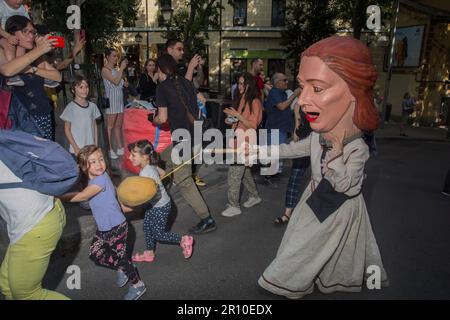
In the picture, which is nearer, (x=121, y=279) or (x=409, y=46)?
(x=121, y=279)

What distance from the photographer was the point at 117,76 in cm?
642

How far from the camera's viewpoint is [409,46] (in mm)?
14945

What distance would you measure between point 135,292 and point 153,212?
78 cm

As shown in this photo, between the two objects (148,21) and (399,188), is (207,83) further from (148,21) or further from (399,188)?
(399,188)

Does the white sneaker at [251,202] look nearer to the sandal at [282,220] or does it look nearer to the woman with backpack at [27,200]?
the sandal at [282,220]

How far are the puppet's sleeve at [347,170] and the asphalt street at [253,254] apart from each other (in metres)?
0.95

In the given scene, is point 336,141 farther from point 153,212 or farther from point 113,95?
point 113,95

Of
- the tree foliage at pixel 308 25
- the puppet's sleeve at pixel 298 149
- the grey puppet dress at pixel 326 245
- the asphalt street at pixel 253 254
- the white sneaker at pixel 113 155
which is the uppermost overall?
the tree foliage at pixel 308 25

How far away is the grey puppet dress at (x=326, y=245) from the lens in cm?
253

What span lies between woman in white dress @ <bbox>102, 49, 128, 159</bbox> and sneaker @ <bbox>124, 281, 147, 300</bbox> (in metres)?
3.96
